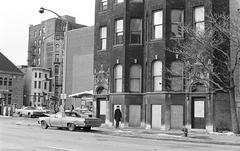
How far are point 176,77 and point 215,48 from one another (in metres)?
4.84

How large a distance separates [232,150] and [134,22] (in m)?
18.6

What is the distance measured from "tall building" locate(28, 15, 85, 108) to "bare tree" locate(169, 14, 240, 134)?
77.5m

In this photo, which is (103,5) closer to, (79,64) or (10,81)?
(79,64)

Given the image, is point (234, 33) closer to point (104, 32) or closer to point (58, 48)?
point (104, 32)

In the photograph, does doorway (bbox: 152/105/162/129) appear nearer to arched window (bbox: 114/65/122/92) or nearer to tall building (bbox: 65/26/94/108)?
arched window (bbox: 114/65/122/92)

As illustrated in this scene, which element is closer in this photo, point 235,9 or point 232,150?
point 232,150

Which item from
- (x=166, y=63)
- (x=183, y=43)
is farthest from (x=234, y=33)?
(x=166, y=63)

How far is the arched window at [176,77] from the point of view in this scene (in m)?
30.1

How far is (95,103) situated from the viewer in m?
36.0

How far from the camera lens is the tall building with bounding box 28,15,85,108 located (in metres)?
108

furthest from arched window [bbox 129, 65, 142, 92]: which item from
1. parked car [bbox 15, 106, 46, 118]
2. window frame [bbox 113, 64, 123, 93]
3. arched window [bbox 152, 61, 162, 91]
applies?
parked car [bbox 15, 106, 46, 118]

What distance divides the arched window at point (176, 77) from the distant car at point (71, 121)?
20.9 ft

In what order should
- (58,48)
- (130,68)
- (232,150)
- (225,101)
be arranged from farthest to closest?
(58,48) → (130,68) → (225,101) → (232,150)

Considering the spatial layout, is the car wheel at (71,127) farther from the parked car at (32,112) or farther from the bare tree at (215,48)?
the parked car at (32,112)
